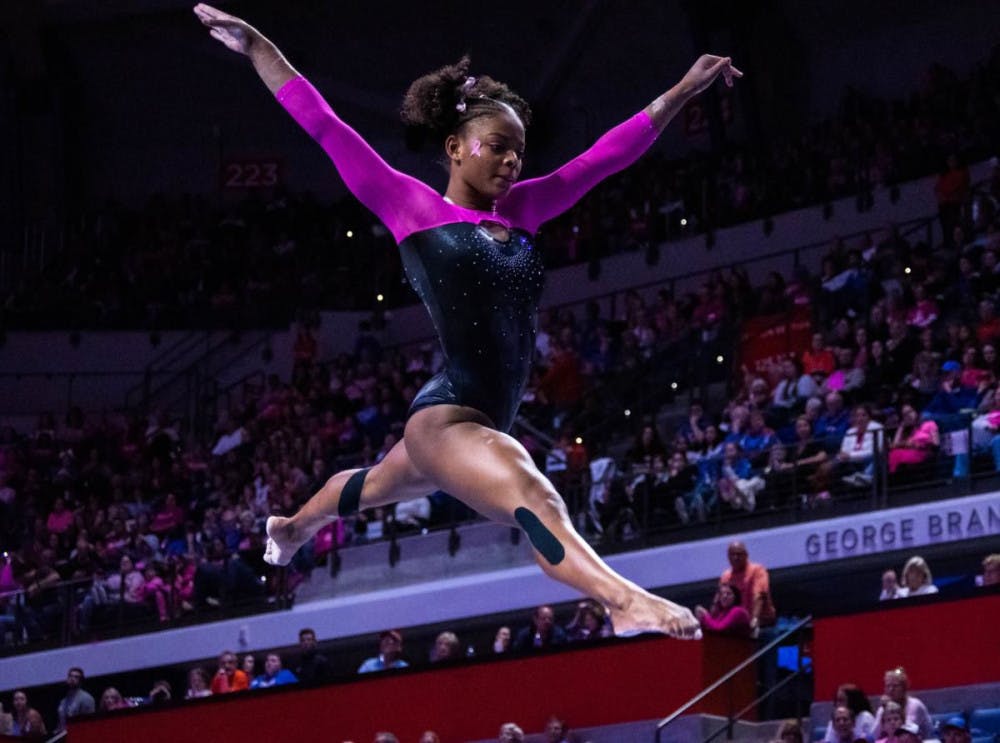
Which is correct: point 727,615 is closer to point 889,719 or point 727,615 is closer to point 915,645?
point 915,645

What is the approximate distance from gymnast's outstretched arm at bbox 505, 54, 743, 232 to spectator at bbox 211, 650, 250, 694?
30.8ft

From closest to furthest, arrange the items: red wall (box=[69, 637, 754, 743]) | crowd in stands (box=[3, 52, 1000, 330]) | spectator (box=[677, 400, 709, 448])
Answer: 1. red wall (box=[69, 637, 754, 743])
2. spectator (box=[677, 400, 709, 448])
3. crowd in stands (box=[3, 52, 1000, 330])

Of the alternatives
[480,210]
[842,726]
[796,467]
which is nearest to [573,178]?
[480,210]

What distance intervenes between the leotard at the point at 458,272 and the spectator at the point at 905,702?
5.61 metres

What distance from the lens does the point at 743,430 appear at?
1435cm

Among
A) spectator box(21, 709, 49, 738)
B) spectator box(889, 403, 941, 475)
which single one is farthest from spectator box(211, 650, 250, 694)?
spectator box(889, 403, 941, 475)

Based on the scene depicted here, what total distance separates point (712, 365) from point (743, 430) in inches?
103

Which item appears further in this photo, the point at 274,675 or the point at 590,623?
the point at 274,675

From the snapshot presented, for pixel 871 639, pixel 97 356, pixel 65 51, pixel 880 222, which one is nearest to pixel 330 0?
pixel 65 51

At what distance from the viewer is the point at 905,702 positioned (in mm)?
9430

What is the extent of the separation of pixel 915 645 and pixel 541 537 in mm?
6833

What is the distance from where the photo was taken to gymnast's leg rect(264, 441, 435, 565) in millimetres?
4590

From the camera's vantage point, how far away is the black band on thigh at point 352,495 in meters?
4.78

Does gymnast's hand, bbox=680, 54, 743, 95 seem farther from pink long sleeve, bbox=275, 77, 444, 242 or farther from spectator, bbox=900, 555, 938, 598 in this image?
spectator, bbox=900, 555, 938, 598
